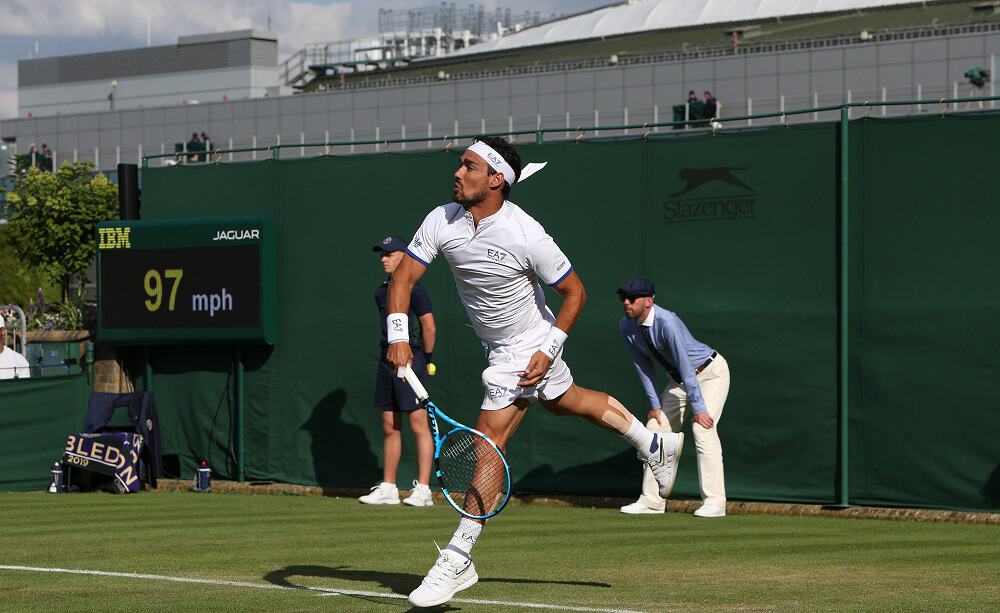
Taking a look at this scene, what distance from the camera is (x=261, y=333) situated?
14805mm

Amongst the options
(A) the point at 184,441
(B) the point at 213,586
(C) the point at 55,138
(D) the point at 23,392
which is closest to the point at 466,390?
(A) the point at 184,441

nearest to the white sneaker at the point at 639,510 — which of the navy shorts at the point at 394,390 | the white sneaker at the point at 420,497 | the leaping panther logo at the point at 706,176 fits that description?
the white sneaker at the point at 420,497

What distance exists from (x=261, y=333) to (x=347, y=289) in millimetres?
1026

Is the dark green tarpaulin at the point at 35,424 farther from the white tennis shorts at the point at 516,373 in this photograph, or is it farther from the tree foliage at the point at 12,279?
the tree foliage at the point at 12,279

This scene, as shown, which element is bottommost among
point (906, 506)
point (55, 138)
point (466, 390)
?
point (906, 506)

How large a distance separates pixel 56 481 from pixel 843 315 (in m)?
8.32

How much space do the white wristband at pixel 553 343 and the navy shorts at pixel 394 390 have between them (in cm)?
580

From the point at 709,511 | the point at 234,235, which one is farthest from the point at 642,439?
the point at 234,235

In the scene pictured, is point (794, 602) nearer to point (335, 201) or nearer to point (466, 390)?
point (466, 390)

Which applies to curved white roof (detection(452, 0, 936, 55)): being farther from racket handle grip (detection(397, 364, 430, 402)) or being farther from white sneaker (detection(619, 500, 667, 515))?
racket handle grip (detection(397, 364, 430, 402))

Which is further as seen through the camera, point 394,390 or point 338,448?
point 338,448

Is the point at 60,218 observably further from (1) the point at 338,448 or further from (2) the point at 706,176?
(2) the point at 706,176

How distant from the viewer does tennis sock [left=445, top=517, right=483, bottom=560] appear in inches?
Answer: 265

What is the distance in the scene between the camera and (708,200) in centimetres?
1289
